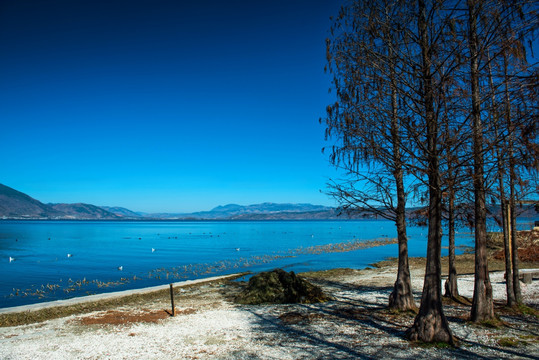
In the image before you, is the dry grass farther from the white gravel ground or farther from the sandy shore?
the white gravel ground

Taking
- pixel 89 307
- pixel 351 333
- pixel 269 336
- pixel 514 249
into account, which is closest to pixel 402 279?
pixel 351 333

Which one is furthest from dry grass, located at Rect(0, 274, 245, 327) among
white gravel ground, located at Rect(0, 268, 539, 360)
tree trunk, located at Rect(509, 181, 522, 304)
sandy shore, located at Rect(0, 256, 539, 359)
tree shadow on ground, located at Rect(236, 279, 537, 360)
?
tree trunk, located at Rect(509, 181, 522, 304)

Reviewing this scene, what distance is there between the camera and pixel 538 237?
113ft

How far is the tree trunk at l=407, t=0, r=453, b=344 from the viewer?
9.72 meters

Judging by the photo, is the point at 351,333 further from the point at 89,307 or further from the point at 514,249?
the point at 89,307

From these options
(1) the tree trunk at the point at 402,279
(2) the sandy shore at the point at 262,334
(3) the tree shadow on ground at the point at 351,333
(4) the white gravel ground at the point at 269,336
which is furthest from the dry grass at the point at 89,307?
(1) the tree trunk at the point at 402,279

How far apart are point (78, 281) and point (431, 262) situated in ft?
92.1

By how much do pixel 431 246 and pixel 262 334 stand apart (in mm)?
5776

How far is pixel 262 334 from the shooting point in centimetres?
1159

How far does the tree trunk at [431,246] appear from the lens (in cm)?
972

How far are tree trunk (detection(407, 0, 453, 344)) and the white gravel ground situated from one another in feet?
1.63

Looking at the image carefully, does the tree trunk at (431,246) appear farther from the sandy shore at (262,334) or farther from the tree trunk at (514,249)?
the tree trunk at (514,249)

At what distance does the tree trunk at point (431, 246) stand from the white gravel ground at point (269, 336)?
0.50m

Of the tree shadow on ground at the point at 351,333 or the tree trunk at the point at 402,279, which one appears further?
the tree trunk at the point at 402,279
